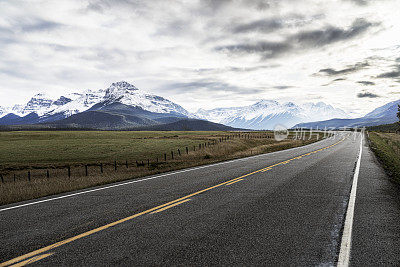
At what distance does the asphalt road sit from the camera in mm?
4172

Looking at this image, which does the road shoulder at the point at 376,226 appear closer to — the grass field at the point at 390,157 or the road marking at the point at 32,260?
the grass field at the point at 390,157

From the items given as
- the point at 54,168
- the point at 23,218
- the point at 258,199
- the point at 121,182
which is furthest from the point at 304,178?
the point at 54,168

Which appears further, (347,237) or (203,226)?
(203,226)

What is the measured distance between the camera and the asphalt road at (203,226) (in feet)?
13.7

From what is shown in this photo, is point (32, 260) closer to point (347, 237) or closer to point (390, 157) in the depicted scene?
point (347, 237)

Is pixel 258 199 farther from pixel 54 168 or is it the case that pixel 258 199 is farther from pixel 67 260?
pixel 54 168

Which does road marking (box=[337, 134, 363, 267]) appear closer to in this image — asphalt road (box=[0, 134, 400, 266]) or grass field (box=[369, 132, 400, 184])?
asphalt road (box=[0, 134, 400, 266])

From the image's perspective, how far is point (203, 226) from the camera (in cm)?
545

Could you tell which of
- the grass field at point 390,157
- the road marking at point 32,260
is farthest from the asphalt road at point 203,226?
the grass field at point 390,157

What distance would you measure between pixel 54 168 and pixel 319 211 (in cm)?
2589

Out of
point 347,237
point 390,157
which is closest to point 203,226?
point 347,237

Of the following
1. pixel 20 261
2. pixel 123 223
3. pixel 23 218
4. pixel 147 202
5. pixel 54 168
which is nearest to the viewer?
pixel 20 261

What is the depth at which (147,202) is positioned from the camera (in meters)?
7.32

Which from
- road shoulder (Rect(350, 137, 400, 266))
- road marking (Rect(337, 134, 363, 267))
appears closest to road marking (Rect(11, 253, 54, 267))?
road marking (Rect(337, 134, 363, 267))
